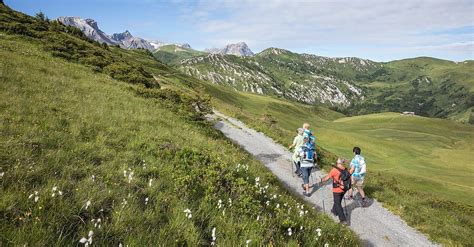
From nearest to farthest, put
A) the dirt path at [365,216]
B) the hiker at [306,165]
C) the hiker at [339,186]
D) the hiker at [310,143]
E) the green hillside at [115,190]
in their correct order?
the green hillside at [115,190], the dirt path at [365,216], the hiker at [339,186], the hiker at [306,165], the hiker at [310,143]

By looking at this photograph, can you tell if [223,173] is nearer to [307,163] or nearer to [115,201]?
[115,201]

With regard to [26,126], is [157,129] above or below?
below

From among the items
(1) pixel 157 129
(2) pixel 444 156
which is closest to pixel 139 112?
(1) pixel 157 129

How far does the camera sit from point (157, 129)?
47.5 ft

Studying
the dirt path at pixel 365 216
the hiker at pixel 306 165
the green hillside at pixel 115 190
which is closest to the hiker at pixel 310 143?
the hiker at pixel 306 165

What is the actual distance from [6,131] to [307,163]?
12.7 meters

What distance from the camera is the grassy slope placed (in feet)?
15.9

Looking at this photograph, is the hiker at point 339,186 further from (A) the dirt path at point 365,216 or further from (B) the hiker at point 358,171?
(B) the hiker at point 358,171

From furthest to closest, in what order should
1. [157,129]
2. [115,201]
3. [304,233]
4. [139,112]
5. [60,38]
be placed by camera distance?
[60,38], [139,112], [157,129], [304,233], [115,201]

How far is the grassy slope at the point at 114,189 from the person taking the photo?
4840mm

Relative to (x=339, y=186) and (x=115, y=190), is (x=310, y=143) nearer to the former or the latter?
(x=339, y=186)

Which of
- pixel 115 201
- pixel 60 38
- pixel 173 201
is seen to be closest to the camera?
pixel 115 201

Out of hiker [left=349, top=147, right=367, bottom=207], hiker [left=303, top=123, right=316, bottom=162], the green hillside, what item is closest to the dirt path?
hiker [left=349, top=147, right=367, bottom=207]

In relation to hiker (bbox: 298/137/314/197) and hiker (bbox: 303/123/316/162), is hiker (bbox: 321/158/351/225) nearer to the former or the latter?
hiker (bbox: 298/137/314/197)
